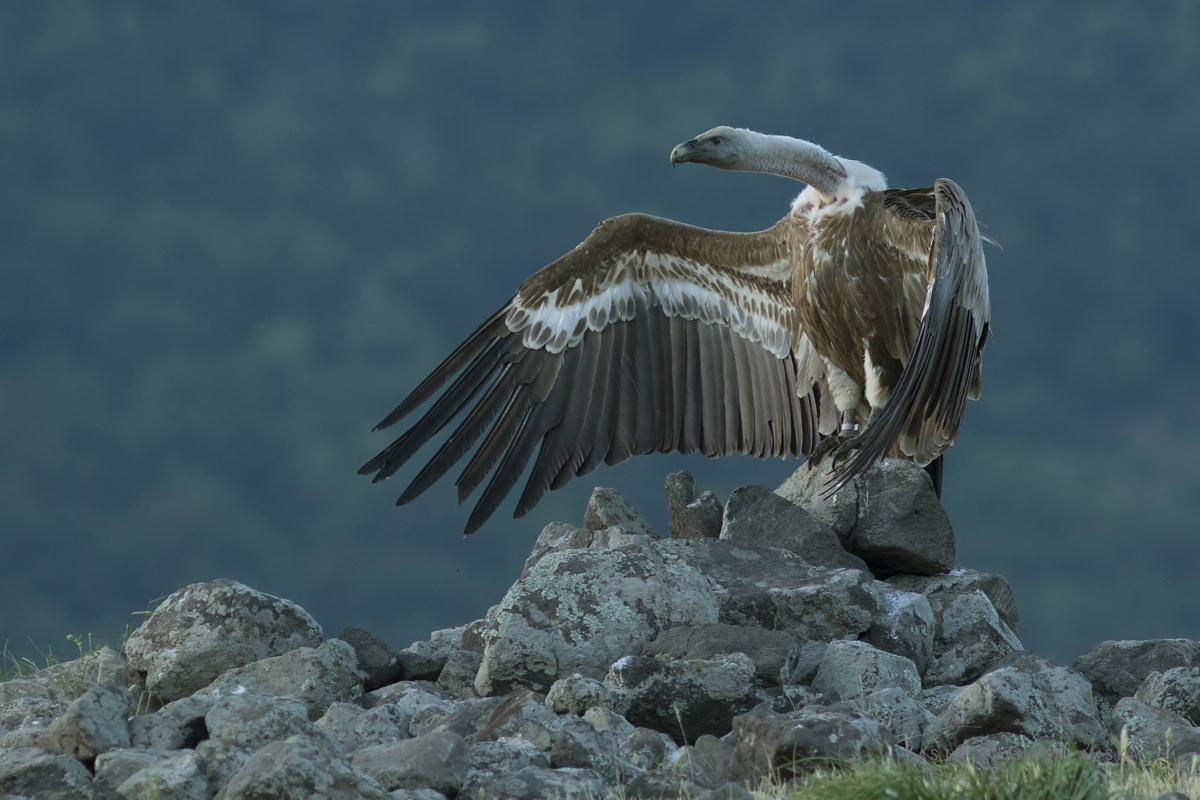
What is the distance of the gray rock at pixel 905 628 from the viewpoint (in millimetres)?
7465

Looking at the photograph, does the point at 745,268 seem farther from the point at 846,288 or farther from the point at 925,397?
the point at 925,397

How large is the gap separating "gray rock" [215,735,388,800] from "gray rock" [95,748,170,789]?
0.63m

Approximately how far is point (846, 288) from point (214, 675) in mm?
5189

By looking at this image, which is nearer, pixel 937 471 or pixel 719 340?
pixel 937 471

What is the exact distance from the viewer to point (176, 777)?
4.39 m

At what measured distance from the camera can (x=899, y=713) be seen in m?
5.89

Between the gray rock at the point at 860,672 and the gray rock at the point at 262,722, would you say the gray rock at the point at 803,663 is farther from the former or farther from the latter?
the gray rock at the point at 262,722

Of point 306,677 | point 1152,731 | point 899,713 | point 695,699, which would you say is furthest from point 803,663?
point 306,677

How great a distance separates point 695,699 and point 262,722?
2.06 meters

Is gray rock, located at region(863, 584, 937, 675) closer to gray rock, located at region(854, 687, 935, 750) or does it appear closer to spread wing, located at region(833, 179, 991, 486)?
spread wing, located at region(833, 179, 991, 486)

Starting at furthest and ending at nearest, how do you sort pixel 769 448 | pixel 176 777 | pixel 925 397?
pixel 769 448
pixel 925 397
pixel 176 777

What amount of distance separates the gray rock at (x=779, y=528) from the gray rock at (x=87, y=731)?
4545 millimetres

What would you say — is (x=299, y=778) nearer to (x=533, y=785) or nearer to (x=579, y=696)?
(x=533, y=785)

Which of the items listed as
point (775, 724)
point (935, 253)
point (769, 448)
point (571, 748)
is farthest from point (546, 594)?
point (769, 448)
